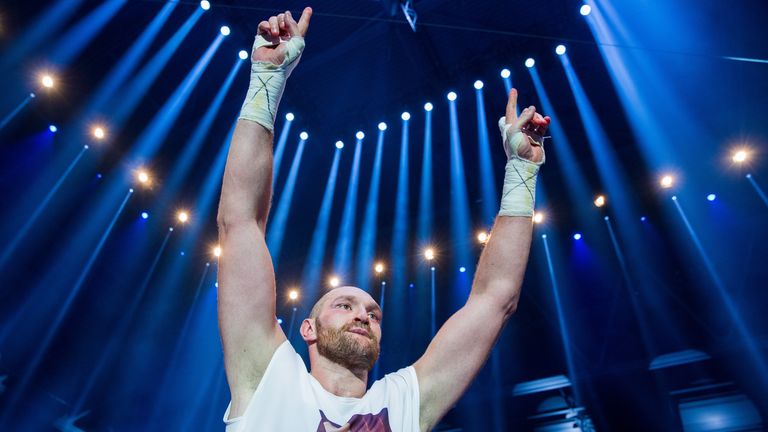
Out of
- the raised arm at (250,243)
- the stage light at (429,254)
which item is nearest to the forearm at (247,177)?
the raised arm at (250,243)

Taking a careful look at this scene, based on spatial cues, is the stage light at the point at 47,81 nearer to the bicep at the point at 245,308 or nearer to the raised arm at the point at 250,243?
the raised arm at the point at 250,243

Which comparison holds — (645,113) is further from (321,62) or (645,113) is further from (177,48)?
(177,48)

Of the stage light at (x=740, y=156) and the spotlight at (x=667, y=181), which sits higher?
the stage light at (x=740, y=156)

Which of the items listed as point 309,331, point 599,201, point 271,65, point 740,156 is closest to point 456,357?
point 309,331

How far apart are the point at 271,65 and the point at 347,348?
1.28 m

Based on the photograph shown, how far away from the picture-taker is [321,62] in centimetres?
826

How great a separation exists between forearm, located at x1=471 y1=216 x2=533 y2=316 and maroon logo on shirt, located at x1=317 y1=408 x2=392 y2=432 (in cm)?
75

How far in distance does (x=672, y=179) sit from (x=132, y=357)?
11682 mm

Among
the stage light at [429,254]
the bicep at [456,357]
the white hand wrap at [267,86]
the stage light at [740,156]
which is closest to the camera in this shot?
the white hand wrap at [267,86]

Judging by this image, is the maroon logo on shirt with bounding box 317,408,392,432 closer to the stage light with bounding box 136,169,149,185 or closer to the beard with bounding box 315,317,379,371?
the beard with bounding box 315,317,379,371

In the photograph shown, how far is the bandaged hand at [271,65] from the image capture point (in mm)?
2082

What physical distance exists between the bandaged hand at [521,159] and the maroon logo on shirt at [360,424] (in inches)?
45.7

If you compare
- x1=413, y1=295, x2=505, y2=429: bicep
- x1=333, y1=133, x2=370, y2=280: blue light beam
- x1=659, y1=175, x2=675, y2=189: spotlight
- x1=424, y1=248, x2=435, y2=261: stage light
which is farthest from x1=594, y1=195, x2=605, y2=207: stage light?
x1=413, y1=295, x2=505, y2=429: bicep

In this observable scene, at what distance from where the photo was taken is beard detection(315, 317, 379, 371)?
216 centimetres
